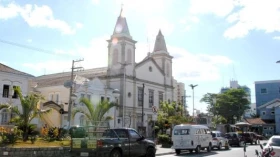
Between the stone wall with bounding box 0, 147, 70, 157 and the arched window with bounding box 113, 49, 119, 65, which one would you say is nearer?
the stone wall with bounding box 0, 147, 70, 157

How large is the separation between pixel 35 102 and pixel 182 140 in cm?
1180

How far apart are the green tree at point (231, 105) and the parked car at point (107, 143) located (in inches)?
2277

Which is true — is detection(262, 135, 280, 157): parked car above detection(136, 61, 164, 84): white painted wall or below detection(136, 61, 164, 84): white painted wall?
below

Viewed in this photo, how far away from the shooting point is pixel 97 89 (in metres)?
49.9

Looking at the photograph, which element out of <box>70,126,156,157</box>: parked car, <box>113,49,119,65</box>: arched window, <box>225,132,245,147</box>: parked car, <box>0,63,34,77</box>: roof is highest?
<box>113,49,119,65</box>: arched window

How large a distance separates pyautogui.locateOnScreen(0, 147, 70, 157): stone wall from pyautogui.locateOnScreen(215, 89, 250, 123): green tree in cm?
5772

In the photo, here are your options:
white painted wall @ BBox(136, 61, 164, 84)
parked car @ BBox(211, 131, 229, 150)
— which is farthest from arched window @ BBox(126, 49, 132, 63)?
parked car @ BBox(211, 131, 229, 150)

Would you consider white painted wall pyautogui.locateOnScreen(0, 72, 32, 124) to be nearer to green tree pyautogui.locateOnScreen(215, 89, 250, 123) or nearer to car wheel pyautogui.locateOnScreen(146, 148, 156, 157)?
car wheel pyautogui.locateOnScreen(146, 148, 156, 157)

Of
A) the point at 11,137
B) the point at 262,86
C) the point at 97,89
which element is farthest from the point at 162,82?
the point at 11,137

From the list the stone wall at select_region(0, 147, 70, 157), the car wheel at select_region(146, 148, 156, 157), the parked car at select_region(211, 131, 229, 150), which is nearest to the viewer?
the stone wall at select_region(0, 147, 70, 157)

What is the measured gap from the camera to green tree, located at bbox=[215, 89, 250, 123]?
242ft

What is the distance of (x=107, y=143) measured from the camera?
1638 centimetres

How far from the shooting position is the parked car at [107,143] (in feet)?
52.9

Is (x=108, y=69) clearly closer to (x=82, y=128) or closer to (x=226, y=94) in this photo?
(x=226, y=94)
